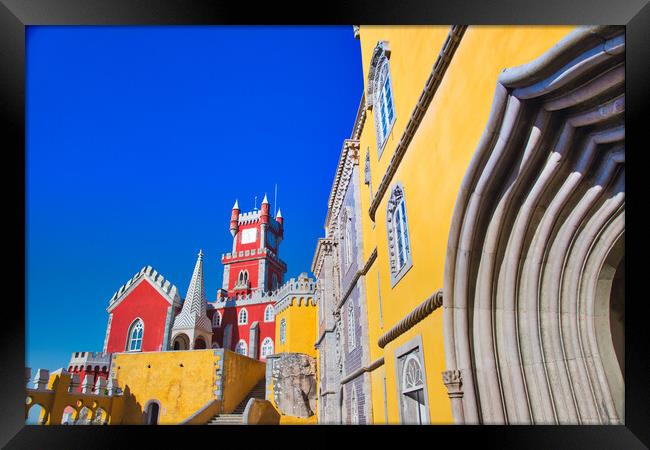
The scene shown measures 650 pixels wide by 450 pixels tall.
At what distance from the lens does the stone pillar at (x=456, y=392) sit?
411 centimetres

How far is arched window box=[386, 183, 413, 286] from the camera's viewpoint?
6230 millimetres

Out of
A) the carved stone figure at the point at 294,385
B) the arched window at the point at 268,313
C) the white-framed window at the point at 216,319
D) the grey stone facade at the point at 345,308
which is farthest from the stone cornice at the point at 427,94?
the white-framed window at the point at 216,319

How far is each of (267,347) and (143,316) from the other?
7.98 metres

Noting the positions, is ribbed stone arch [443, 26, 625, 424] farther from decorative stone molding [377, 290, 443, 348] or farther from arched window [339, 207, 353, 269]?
arched window [339, 207, 353, 269]

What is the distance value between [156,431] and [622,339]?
4.04m

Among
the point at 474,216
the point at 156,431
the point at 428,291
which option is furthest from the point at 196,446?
the point at 474,216

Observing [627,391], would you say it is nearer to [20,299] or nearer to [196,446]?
[196,446]

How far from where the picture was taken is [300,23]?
3.71 meters

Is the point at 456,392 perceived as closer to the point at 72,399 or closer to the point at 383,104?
the point at 383,104

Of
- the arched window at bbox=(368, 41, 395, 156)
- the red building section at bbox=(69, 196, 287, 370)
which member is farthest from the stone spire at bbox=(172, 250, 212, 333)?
the arched window at bbox=(368, 41, 395, 156)

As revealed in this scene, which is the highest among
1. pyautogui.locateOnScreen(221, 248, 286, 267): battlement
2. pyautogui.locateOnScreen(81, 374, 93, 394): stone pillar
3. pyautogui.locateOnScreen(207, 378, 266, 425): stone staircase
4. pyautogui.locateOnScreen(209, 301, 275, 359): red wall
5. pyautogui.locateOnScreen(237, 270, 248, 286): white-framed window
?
pyautogui.locateOnScreen(221, 248, 286, 267): battlement

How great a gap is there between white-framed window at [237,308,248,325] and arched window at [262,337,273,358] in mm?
2137

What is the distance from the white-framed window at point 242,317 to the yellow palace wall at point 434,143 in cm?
2376

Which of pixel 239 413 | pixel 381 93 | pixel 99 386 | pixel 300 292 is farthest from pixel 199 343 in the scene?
pixel 381 93
